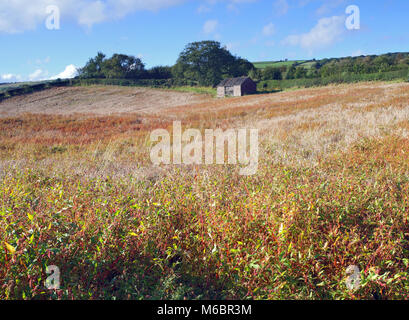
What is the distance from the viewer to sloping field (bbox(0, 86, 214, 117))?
42.0m

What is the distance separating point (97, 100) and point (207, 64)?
31366 mm

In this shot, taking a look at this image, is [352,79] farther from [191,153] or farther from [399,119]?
[191,153]

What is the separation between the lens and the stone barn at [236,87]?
54806 mm

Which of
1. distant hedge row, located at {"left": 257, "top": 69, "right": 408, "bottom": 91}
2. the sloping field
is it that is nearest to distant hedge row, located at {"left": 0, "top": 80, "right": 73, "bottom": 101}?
the sloping field

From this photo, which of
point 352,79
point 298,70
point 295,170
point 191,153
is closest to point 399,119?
point 295,170

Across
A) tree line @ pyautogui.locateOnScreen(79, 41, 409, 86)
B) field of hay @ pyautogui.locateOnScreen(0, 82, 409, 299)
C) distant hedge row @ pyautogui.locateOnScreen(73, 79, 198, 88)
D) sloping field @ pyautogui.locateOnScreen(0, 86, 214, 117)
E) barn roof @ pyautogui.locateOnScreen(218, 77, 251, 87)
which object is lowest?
field of hay @ pyautogui.locateOnScreen(0, 82, 409, 299)

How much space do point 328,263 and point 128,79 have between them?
7121cm

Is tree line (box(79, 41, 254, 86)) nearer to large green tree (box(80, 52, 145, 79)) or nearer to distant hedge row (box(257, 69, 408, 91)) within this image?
large green tree (box(80, 52, 145, 79))

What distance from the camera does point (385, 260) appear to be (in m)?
2.72

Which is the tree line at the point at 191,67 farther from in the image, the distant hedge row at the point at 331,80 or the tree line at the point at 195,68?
the distant hedge row at the point at 331,80

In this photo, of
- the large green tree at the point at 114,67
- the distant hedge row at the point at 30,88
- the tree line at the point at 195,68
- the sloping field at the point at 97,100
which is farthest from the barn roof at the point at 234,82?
the distant hedge row at the point at 30,88

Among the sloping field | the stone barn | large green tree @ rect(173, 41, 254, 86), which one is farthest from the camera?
large green tree @ rect(173, 41, 254, 86)

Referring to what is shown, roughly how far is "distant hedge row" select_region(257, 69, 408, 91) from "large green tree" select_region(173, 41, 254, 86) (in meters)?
11.4

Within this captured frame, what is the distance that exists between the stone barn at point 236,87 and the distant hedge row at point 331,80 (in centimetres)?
460
